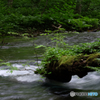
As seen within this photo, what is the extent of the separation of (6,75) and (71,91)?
1.84m

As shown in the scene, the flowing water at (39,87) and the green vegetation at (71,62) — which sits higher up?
the green vegetation at (71,62)

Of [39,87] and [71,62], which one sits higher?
[71,62]

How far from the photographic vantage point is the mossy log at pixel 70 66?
2.83 m

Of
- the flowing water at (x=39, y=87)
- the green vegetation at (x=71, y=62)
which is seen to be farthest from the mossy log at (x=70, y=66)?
the flowing water at (x=39, y=87)

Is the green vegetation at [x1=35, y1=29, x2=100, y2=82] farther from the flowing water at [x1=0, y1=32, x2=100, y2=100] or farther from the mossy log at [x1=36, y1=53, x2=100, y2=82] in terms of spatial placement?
the flowing water at [x1=0, y1=32, x2=100, y2=100]

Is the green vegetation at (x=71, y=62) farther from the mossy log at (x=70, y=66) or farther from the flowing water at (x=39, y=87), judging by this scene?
the flowing water at (x=39, y=87)

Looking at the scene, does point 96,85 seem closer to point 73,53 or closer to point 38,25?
point 73,53

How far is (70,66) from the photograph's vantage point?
2.96m

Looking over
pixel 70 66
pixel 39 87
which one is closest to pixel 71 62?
pixel 70 66

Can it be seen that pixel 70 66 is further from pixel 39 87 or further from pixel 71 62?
pixel 39 87

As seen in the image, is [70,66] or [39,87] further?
[39,87]

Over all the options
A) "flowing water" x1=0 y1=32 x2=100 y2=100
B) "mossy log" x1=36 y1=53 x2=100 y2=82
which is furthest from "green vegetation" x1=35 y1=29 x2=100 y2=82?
"flowing water" x1=0 y1=32 x2=100 y2=100

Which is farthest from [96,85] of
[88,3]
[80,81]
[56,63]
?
[88,3]

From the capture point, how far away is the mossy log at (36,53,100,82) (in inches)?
112
